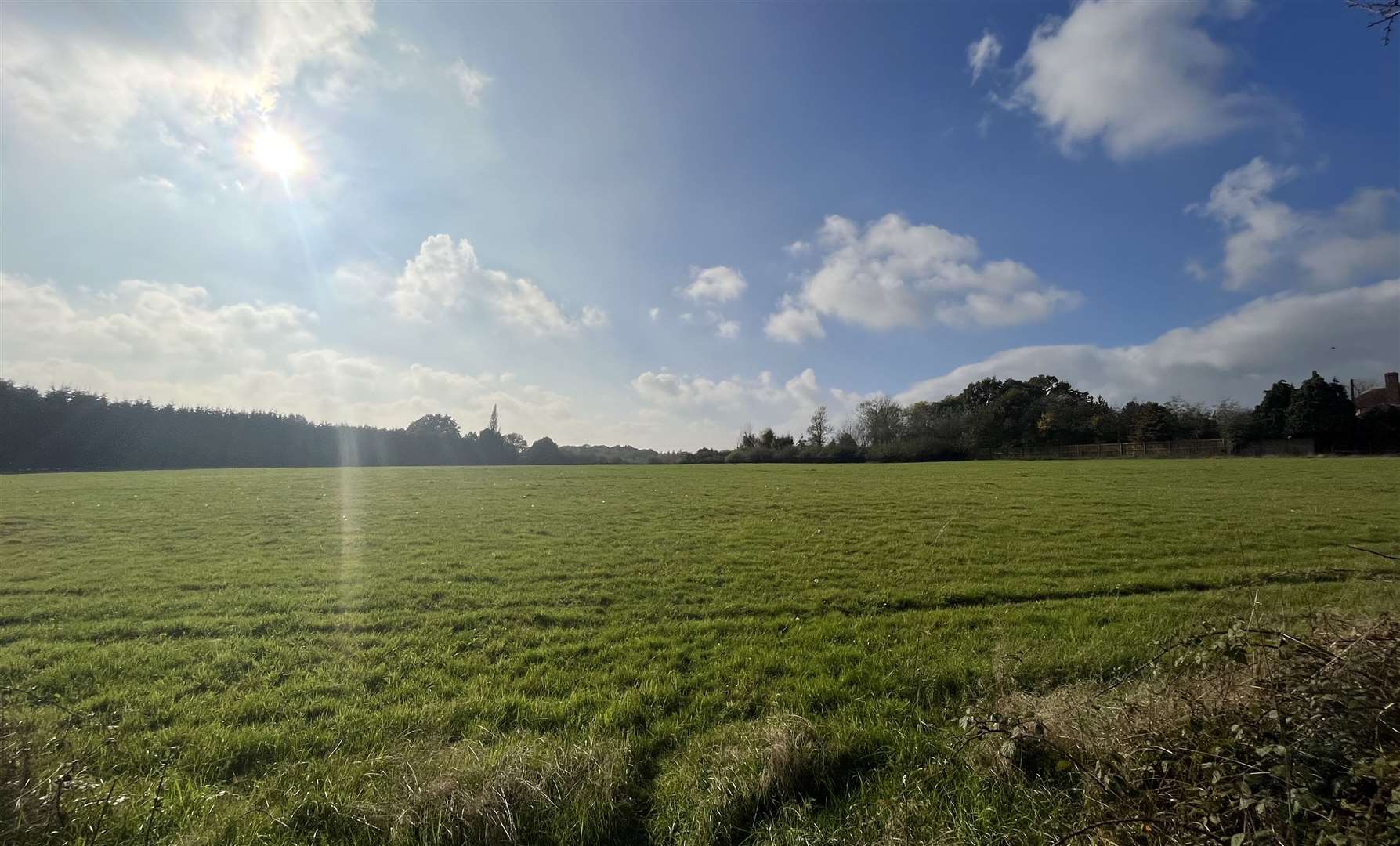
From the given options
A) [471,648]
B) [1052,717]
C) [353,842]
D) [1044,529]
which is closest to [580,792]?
[353,842]

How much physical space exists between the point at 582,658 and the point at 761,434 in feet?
331

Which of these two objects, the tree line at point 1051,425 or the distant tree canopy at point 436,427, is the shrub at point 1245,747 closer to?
the tree line at point 1051,425

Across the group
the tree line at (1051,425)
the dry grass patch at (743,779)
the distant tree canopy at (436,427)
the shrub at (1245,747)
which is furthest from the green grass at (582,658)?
the distant tree canopy at (436,427)

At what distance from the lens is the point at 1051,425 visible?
8812 cm

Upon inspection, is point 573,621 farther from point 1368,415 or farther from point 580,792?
point 1368,415

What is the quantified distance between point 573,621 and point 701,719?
3.91m

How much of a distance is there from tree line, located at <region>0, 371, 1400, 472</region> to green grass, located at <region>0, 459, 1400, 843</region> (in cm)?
6851

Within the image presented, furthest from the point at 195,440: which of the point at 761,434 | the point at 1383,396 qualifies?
the point at 1383,396

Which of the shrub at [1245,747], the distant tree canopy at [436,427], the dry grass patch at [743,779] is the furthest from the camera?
the distant tree canopy at [436,427]

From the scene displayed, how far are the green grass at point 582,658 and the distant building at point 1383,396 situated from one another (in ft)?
268

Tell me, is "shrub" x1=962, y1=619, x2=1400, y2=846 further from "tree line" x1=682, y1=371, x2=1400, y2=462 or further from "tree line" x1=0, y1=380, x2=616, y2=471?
"tree line" x1=0, y1=380, x2=616, y2=471

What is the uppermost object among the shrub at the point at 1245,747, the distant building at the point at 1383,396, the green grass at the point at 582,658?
the distant building at the point at 1383,396

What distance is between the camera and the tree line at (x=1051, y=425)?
62.9 meters

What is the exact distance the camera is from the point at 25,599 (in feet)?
30.6
